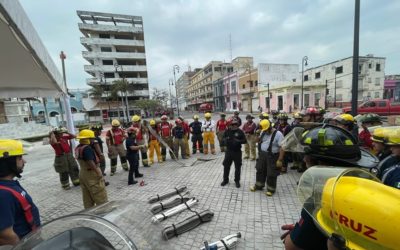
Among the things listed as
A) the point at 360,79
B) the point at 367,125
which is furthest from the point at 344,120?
the point at 360,79

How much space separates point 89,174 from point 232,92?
4317 centimetres

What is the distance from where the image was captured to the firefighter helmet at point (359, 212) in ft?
2.32

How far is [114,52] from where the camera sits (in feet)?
131

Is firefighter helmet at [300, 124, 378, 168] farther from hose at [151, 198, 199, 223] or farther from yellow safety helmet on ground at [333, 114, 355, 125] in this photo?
yellow safety helmet on ground at [333, 114, 355, 125]

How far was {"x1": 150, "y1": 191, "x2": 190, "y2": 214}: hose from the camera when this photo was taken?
4.17m

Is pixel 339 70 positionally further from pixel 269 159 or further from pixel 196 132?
pixel 269 159

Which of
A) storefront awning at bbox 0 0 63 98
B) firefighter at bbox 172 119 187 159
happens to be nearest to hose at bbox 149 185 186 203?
storefront awning at bbox 0 0 63 98

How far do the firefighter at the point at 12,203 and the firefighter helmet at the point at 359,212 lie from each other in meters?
2.24

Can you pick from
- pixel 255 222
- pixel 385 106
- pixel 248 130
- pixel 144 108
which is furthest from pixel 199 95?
pixel 255 222

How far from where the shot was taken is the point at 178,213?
13.5 ft

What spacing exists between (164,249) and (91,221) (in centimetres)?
56

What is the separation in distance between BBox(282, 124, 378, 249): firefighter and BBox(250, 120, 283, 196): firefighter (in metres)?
3.01

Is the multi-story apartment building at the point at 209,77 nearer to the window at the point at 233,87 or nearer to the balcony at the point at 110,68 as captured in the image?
the window at the point at 233,87

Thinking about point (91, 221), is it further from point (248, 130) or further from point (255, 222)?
point (248, 130)
